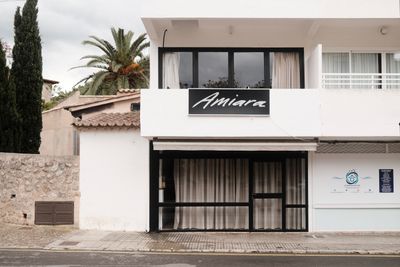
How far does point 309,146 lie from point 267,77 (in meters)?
2.60

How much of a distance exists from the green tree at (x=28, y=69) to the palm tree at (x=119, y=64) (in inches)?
514

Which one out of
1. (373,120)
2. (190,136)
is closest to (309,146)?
(373,120)

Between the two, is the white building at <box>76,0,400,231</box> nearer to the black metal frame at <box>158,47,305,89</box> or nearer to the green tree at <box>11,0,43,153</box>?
the black metal frame at <box>158,47,305,89</box>

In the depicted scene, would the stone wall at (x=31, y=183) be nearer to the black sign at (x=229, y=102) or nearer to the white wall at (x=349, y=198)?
the black sign at (x=229, y=102)

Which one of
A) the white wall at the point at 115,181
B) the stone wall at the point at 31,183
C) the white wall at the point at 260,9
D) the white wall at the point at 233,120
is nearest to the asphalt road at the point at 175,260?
the white wall at the point at 115,181

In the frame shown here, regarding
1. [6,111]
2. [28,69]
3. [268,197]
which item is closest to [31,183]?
[6,111]

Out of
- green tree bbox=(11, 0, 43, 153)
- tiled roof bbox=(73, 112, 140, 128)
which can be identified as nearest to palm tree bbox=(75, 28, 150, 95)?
green tree bbox=(11, 0, 43, 153)

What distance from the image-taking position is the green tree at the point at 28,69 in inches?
842

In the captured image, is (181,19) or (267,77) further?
(267,77)

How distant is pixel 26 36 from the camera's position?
71.2 feet

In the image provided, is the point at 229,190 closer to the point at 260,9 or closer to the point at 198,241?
the point at 198,241

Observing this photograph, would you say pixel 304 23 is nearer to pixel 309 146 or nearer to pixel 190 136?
pixel 309 146

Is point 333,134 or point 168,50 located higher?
point 168,50

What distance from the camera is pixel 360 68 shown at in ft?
52.5
